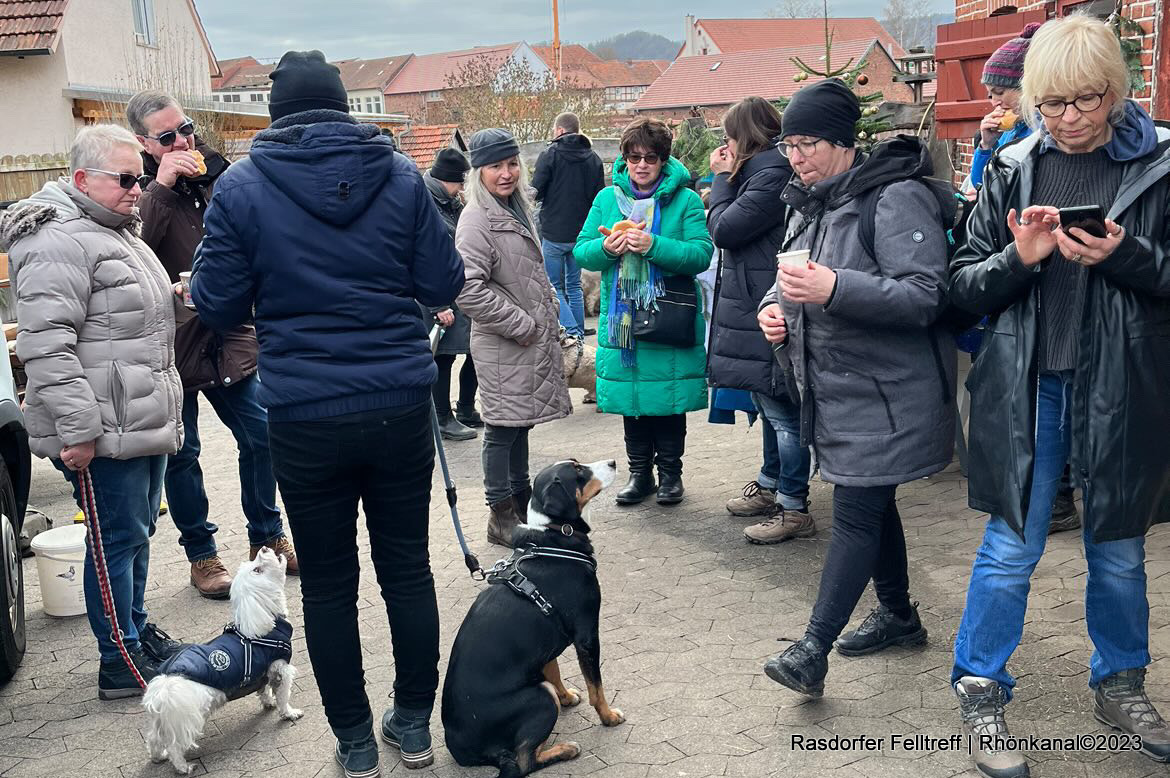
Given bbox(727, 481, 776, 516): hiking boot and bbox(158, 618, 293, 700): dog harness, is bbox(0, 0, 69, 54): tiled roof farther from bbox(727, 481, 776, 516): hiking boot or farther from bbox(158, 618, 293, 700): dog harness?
bbox(158, 618, 293, 700): dog harness

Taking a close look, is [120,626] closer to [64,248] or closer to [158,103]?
Answer: [64,248]

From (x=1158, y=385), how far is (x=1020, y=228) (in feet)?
1.94

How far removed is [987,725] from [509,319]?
116 inches

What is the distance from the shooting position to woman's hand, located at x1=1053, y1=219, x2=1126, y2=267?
9.41 ft

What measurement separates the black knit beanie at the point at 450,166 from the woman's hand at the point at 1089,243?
17.4 ft

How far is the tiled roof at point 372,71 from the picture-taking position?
103 metres

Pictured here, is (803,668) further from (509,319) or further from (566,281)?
(566,281)

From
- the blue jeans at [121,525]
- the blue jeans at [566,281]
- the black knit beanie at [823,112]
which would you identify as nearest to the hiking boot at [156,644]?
the blue jeans at [121,525]

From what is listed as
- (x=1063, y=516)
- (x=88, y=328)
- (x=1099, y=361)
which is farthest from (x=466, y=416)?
(x=1099, y=361)

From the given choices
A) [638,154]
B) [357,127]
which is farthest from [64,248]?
[638,154]

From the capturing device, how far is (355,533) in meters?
3.41

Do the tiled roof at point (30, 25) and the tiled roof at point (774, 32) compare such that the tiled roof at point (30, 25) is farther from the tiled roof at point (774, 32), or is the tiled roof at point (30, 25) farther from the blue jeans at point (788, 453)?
the tiled roof at point (774, 32)

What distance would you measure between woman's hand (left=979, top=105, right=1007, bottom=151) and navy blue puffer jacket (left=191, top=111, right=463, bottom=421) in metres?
3.43

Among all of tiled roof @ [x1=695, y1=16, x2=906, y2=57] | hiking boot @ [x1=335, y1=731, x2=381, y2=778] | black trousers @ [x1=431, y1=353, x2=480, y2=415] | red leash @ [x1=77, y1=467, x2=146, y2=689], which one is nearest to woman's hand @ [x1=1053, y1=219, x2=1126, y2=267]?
hiking boot @ [x1=335, y1=731, x2=381, y2=778]
